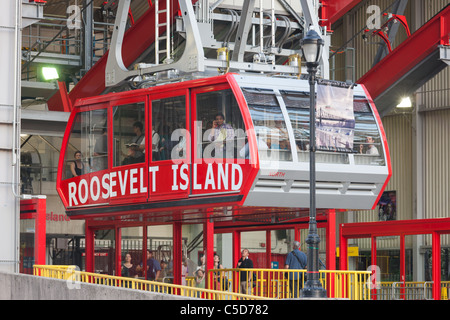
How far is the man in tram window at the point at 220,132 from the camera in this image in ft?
52.1

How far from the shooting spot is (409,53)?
2297cm

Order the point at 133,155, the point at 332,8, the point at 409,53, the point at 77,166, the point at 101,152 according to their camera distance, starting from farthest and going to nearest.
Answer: the point at 332,8 < the point at 409,53 < the point at 77,166 < the point at 101,152 < the point at 133,155

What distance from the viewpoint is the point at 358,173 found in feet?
54.6

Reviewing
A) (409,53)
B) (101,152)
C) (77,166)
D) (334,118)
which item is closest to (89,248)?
(77,166)

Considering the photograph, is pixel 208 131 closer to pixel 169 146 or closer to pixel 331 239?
pixel 169 146

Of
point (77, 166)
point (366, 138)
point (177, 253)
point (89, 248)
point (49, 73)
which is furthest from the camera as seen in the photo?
point (49, 73)

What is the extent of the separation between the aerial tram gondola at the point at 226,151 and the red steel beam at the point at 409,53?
18.5 ft

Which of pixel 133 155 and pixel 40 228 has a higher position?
pixel 133 155

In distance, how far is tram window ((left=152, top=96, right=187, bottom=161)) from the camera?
16703mm

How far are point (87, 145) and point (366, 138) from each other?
5754 millimetres

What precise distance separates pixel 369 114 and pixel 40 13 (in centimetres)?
713

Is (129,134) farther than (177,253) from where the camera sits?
No
